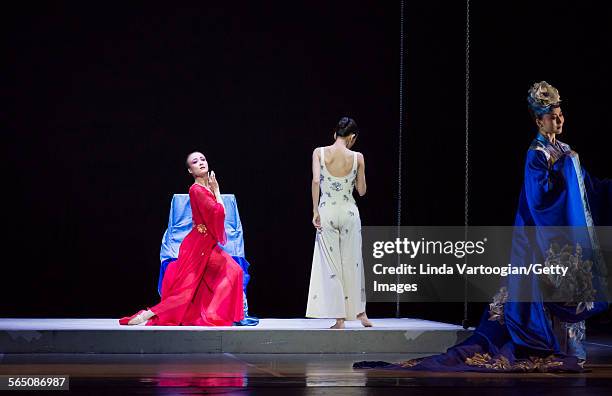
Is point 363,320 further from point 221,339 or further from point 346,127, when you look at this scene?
point 346,127

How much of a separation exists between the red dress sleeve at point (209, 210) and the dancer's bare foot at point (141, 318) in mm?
615

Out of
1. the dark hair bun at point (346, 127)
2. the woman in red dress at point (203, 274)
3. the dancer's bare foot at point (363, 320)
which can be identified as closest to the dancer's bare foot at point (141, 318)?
the woman in red dress at point (203, 274)

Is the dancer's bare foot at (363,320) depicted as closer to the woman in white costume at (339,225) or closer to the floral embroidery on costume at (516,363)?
the woman in white costume at (339,225)

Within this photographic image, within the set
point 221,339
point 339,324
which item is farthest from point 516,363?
point 221,339

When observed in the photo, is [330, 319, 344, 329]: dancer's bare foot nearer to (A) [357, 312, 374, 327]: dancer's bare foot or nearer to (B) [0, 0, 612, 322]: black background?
(A) [357, 312, 374, 327]: dancer's bare foot

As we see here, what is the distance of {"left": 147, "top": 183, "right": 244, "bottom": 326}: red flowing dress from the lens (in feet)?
21.3

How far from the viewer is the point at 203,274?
6621 mm

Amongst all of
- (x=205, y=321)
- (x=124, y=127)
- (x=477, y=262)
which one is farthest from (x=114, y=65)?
(x=477, y=262)

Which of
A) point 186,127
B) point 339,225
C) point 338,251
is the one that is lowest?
point 338,251

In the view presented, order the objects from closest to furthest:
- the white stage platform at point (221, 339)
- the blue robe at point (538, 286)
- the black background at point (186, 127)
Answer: the blue robe at point (538, 286) < the white stage platform at point (221, 339) < the black background at point (186, 127)

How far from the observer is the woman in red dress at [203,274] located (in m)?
6.49

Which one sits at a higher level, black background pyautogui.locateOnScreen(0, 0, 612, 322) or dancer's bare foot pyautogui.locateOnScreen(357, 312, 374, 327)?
black background pyautogui.locateOnScreen(0, 0, 612, 322)

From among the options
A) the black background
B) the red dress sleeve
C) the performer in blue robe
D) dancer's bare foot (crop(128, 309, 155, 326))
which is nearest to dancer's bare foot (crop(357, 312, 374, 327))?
the red dress sleeve

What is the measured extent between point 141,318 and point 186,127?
2.24 m
